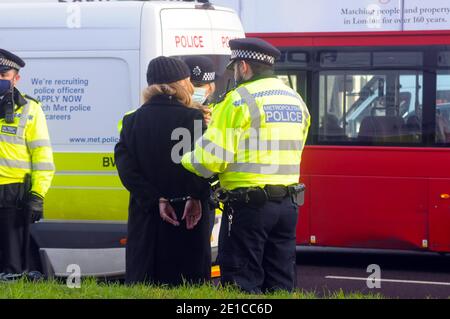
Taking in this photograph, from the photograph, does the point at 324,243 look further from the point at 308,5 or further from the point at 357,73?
the point at 308,5

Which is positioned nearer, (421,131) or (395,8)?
(421,131)

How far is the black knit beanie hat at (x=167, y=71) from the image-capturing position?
6.43 m

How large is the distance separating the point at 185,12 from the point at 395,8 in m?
6.44

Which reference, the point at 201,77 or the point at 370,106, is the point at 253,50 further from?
the point at 370,106

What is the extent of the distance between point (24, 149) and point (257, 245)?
7.06ft

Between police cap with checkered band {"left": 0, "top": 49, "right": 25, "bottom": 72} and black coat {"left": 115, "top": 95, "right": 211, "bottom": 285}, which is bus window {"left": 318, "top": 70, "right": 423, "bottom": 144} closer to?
police cap with checkered band {"left": 0, "top": 49, "right": 25, "bottom": 72}

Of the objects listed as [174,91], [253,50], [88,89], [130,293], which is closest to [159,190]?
[174,91]

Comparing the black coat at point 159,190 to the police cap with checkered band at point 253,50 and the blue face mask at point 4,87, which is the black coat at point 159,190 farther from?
the blue face mask at point 4,87

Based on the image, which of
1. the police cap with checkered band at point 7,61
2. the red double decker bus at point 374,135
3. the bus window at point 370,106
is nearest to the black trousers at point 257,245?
the police cap with checkered band at point 7,61

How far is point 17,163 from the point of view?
7.50 meters

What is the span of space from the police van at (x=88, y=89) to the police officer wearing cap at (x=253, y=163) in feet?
7.55

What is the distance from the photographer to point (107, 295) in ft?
18.5
